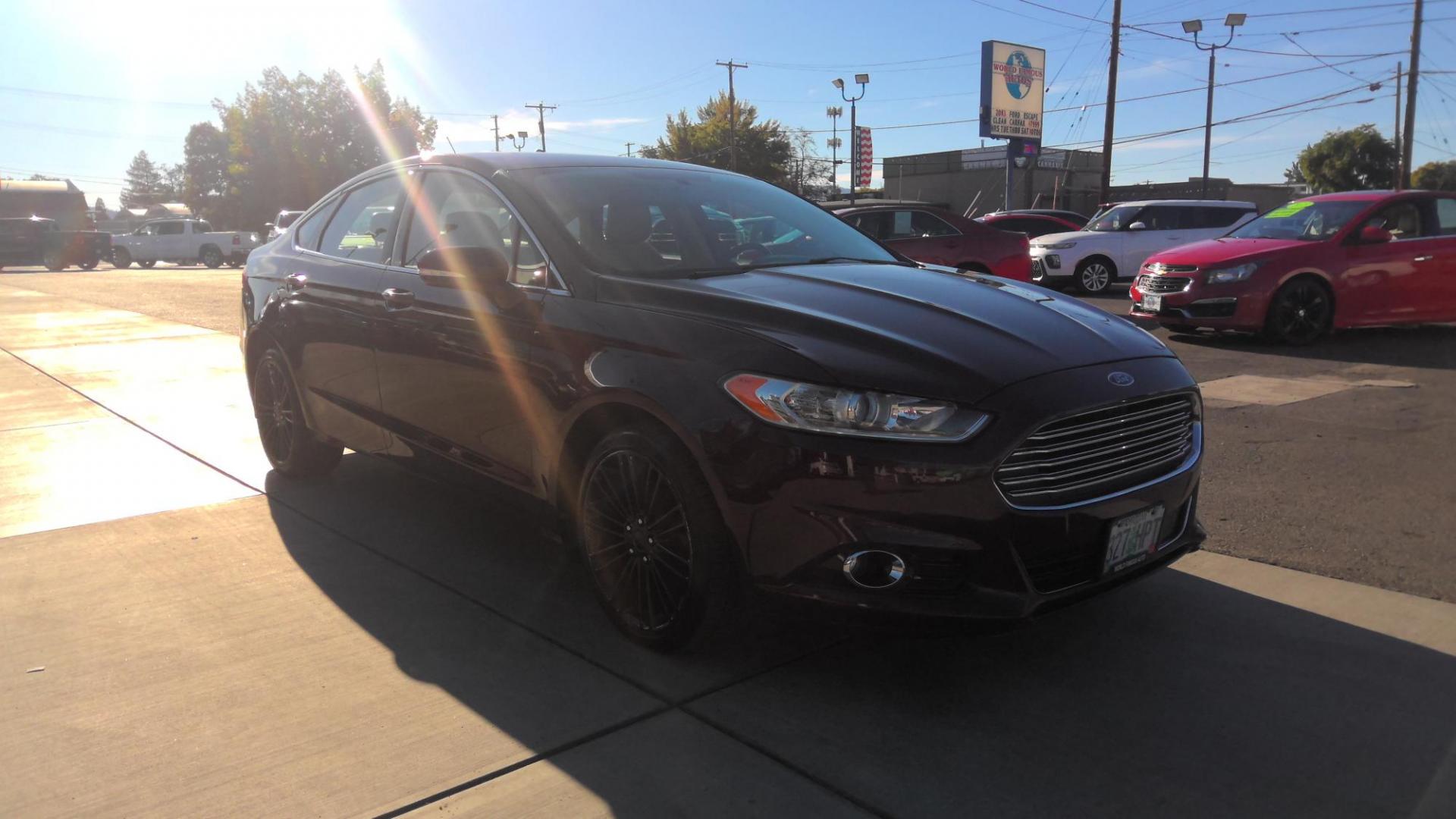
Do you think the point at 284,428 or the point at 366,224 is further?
the point at 284,428

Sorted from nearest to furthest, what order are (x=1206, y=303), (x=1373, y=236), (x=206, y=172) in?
(x=1373, y=236) → (x=1206, y=303) → (x=206, y=172)

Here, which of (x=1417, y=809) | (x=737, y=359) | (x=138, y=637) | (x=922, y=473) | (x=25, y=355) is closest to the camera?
(x=1417, y=809)

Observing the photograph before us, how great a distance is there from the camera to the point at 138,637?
3.49 meters

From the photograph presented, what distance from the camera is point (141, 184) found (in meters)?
175

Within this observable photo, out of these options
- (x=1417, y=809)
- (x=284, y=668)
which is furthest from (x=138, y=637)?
(x=1417, y=809)

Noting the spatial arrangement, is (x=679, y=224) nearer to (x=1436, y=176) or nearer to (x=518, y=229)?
(x=518, y=229)

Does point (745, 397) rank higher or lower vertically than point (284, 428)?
higher

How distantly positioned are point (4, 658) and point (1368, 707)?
14.0 feet

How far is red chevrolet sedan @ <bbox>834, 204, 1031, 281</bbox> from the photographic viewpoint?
12.3m

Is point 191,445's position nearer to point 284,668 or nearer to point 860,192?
point 284,668

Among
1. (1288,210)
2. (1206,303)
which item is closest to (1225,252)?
(1206,303)

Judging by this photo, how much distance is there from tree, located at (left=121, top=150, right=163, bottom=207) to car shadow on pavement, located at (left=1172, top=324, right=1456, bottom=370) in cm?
18502

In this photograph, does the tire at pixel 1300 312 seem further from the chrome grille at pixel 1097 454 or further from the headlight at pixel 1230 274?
the chrome grille at pixel 1097 454

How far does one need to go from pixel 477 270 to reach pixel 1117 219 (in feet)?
52.4
